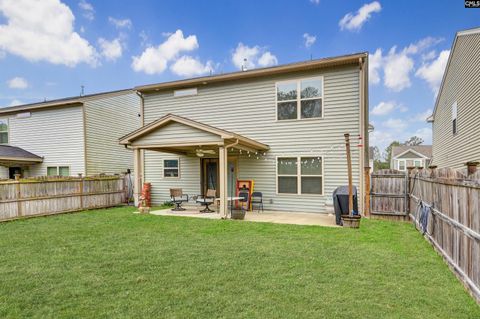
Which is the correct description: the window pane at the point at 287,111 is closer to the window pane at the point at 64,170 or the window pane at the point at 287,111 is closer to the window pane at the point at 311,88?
the window pane at the point at 311,88

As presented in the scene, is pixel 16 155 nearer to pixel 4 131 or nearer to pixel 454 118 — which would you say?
pixel 4 131

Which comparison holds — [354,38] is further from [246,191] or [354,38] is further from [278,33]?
[246,191]

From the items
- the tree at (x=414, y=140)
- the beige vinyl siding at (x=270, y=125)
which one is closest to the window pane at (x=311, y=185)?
the beige vinyl siding at (x=270, y=125)

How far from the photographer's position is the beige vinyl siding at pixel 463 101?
10.4 metres

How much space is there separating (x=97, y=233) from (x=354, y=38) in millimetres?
14487

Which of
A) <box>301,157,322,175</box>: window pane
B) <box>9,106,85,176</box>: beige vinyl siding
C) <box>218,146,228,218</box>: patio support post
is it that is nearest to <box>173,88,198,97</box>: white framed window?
<box>218,146,228,218</box>: patio support post

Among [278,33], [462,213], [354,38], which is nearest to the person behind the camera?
[462,213]

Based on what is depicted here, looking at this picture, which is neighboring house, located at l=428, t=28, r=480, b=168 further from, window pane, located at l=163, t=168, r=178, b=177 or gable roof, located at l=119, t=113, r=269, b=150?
Result: window pane, located at l=163, t=168, r=178, b=177

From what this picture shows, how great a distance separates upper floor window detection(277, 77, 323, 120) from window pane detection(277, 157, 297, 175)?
1.47 m

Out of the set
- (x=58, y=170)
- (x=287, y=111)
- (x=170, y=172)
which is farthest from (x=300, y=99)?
(x=58, y=170)

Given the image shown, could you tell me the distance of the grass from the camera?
3170 millimetres

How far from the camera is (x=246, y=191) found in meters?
11.1

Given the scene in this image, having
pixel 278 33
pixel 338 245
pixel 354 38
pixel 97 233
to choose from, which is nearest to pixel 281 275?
pixel 338 245

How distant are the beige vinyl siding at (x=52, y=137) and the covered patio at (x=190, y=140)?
585 cm
